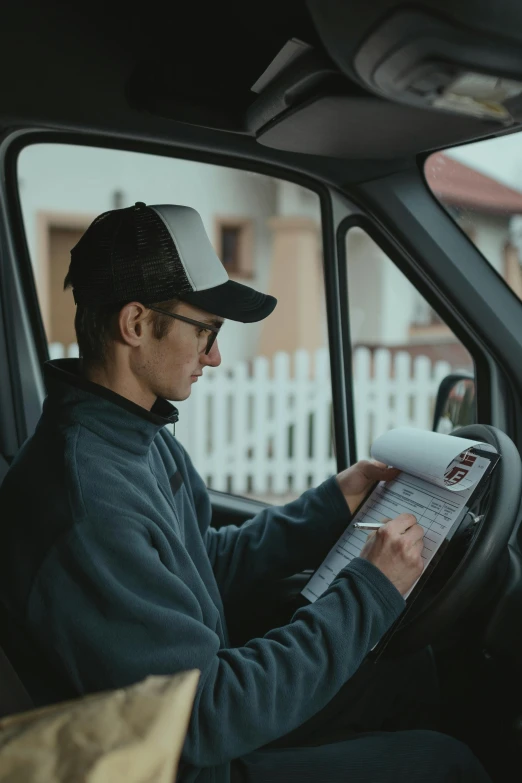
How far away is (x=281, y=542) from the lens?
1.64 meters

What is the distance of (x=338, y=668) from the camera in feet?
3.74

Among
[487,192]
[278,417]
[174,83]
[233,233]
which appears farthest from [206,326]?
[233,233]

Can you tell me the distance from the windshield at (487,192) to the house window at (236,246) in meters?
5.53

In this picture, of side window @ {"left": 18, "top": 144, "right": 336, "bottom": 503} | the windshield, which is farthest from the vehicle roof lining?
side window @ {"left": 18, "top": 144, "right": 336, "bottom": 503}

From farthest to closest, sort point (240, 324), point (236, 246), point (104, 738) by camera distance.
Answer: point (236, 246), point (240, 324), point (104, 738)

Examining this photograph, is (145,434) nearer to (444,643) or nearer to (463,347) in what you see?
(444,643)

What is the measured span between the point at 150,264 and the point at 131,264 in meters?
0.03

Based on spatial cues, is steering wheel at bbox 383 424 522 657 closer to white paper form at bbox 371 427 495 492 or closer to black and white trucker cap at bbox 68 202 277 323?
white paper form at bbox 371 427 495 492

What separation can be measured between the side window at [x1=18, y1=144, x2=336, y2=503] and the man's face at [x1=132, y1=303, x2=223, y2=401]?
9.17ft

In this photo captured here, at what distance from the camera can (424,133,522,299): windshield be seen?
183 cm

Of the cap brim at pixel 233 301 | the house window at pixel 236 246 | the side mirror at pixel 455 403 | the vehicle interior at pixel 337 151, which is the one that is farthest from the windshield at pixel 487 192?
the house window at pixel 236 246

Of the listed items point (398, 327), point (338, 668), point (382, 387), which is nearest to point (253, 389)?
point (382, 387)

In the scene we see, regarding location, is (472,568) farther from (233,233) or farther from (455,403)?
(233,233)

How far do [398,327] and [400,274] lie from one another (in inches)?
211
